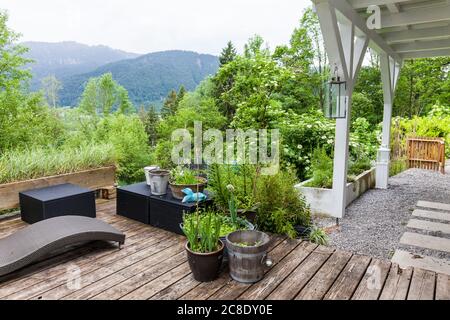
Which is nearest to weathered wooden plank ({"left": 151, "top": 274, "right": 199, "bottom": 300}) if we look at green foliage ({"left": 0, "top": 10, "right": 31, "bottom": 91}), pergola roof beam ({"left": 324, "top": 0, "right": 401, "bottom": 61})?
pergola roof beam ({"left": 324, "top": 0, "right": 401, "bottom": 61})

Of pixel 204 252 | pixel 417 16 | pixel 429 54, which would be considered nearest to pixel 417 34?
pixel 417 16

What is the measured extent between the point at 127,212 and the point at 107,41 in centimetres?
7431

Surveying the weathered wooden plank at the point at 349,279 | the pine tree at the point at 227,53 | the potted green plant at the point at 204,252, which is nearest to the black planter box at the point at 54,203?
the potted green plant at the point at 204,252

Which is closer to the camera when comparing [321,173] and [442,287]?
[442,287]

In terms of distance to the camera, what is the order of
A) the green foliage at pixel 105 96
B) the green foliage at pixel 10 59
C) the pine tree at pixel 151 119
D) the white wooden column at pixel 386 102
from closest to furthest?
the white wooden column at pixel 386 102, the green foliage at pixel 10 59, the pine tree at pixel 151 119, the green foliage at pixel 105 96

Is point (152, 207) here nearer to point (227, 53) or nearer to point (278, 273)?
point (278, 273)

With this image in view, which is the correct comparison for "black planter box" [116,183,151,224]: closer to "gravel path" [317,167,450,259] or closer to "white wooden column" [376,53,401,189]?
"gravel path" [317,167,450,259]

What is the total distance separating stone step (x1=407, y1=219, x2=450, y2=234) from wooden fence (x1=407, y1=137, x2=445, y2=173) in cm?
454

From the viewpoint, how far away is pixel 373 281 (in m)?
2.28

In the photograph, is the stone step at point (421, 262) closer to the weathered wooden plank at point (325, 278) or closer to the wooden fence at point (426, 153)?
the weathered wooden plank at point (325, 278)

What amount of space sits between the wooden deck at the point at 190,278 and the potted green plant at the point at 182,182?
59 cm

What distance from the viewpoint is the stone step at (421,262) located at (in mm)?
3236

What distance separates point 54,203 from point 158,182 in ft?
3.29
